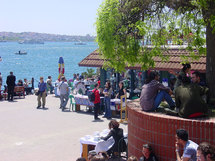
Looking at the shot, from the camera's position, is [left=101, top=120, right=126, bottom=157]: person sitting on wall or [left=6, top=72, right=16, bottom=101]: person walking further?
[left=6, top=72, right=16, bottom=101]: person walking

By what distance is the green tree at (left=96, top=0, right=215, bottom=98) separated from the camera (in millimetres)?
9531

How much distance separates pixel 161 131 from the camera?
7832 mm

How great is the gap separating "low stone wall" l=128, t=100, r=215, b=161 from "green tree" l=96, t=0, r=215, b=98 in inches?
82.1

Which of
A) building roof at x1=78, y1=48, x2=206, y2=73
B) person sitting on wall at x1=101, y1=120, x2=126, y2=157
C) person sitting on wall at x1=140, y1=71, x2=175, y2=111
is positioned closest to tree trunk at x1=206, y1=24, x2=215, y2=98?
person sitting on wall at x1=140, y1=71, x2=175, y2=111

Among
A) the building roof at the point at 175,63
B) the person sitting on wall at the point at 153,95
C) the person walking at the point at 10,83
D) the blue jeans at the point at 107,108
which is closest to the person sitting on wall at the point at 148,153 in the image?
the person sitting on wall at the point at 153,95

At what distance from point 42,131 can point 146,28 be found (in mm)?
6455

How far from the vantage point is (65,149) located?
11688mm

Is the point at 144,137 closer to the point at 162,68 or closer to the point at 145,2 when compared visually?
the point at 145,2

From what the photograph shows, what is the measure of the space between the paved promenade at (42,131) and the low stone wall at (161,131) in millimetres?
2773

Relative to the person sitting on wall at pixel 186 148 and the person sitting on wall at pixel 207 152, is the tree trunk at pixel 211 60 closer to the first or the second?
the person sitting on wall at pixel 186 148

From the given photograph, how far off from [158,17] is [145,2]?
0.56m

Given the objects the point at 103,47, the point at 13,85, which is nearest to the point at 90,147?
the point at 103,47

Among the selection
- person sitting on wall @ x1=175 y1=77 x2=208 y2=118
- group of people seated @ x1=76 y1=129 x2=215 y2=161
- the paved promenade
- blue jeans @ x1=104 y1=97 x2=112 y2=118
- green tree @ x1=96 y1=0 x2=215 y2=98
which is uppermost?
green tree @ x1=96 y1=0 x2=215 y2=98

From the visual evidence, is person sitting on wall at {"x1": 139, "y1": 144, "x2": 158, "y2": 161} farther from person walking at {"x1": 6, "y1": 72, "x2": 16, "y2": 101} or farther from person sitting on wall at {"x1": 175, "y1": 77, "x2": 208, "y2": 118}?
person walking at {"x1": 6, "y1": 72, "x2": 16, "y2": 101}
